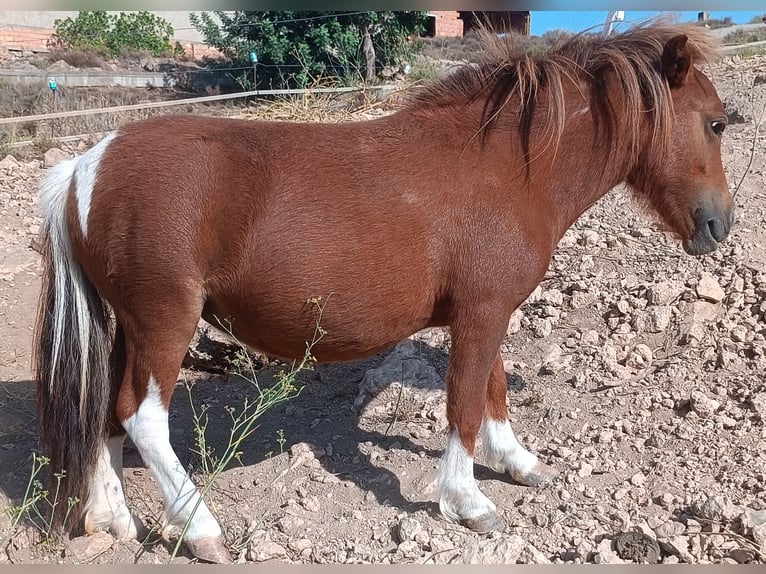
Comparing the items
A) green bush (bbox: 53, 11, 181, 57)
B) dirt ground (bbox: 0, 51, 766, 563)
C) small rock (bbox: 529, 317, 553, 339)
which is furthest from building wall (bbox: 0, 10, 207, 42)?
small rock (bbox: 529, 317, 553, 339)

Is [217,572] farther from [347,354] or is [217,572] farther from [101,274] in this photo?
[101,274]

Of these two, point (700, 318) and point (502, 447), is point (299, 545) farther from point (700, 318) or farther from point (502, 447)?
point (700, 318)

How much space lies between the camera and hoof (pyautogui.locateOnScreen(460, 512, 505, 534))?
3.27 meters

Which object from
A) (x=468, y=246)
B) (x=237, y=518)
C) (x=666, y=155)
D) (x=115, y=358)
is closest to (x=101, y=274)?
(x=115, y=358)

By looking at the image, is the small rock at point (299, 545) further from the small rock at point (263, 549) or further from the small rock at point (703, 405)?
the small rock at point (703, 405)

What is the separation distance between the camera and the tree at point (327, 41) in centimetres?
1403

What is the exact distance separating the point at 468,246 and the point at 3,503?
2.83 metres

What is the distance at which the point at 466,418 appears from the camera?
132 inches

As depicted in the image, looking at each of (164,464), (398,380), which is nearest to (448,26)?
(398,380)

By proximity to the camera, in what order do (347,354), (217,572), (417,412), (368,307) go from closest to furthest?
1. (217,572)
2. (368,307)
3. (347,354)
4. (417,412)

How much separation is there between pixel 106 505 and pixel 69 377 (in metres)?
0.67

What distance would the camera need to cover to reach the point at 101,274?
300cm

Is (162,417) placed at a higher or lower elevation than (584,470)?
higher

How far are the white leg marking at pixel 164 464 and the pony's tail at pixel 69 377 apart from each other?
0.28 metres
